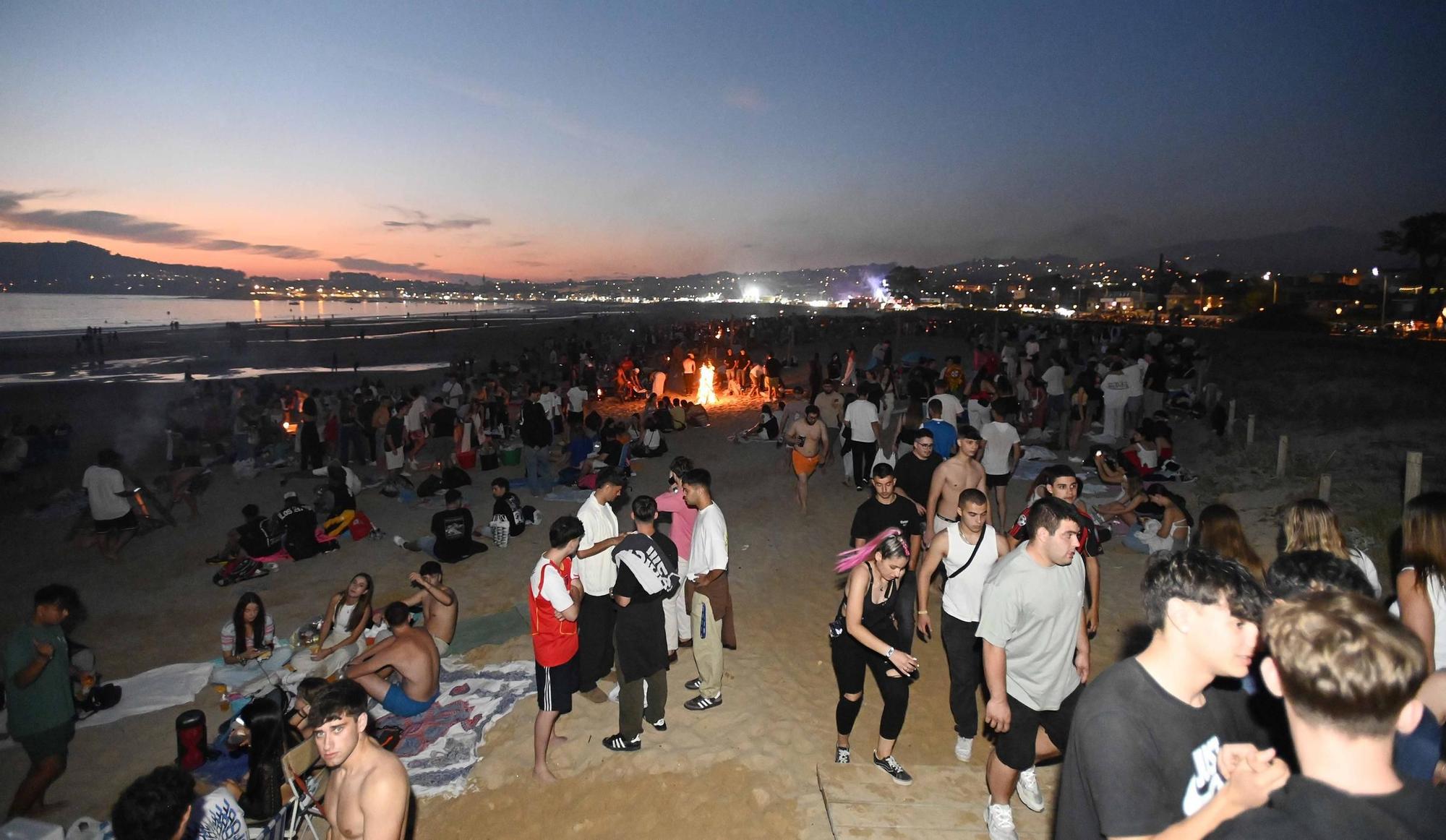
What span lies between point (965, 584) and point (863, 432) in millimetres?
5579

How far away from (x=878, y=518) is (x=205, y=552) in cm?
1001

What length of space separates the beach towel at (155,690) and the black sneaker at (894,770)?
6.12 m

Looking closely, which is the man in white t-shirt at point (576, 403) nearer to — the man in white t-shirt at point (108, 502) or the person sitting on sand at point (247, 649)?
the man in white t-shirt at point (108, 502)

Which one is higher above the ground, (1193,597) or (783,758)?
(1193,597)

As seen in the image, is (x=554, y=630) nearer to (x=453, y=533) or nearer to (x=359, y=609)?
(x=359, y=609)

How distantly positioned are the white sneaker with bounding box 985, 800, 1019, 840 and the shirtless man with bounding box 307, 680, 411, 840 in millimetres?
2981

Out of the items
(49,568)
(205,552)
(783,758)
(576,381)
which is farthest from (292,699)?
(576,381)

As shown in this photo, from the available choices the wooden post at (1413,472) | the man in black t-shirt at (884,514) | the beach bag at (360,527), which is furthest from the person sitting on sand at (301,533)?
the wooden post at (1413,472)

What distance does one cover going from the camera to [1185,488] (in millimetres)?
10258

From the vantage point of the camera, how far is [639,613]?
15.8ft

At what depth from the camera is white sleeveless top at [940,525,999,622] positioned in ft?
14.2

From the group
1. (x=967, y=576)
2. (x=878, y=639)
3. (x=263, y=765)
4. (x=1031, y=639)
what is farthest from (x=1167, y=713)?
(x=263, y=765)

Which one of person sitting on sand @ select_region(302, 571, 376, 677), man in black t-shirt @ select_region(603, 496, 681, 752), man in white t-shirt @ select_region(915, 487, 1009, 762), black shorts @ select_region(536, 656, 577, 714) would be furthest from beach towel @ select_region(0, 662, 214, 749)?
man in white t-shirt @ select_region(915, 487, 1009, 762)

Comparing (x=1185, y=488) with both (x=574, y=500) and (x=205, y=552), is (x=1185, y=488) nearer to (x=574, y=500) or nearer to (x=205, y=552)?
(x=574, y=500)
